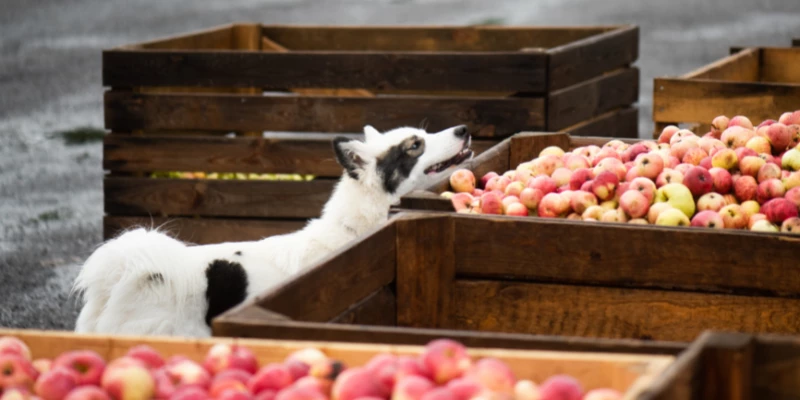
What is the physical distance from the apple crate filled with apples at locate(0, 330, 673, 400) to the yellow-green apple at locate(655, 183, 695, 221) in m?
1.57

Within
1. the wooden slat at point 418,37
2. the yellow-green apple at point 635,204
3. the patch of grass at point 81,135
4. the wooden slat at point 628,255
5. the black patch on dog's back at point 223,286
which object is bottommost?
the black patch on dog's back at point 223,286

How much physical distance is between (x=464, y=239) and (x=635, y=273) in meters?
0.51

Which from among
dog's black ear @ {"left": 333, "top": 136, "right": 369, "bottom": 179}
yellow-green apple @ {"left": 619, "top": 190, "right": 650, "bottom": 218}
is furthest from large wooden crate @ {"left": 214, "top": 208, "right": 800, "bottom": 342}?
dog's black ear @ {"left": 333, "top": 136, "right": 369, "bottom": 179}

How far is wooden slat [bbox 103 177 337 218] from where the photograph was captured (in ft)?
22.0

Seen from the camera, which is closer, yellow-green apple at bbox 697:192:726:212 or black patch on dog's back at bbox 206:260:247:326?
yellow-green apple at bbox 697:192:726:212

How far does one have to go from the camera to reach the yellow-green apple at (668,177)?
3579 mm

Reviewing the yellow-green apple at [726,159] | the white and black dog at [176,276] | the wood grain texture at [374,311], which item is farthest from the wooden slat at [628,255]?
the white and black dog at [176,276]

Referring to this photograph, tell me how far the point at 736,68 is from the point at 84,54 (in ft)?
37.8

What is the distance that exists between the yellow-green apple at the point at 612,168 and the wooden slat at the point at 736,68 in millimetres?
2520

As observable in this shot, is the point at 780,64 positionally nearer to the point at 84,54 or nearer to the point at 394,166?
the point at 394,166

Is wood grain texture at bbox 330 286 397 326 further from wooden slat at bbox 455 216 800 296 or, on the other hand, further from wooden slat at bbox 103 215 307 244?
wooden slat at bbox 103 215 307 244

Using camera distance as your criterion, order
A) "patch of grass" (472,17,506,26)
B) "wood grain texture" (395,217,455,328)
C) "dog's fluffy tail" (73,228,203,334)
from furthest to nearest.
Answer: "patch of grass" (472,17,506,26) < "dog's fluffy tail" (73,228,203,334) < "wood grain texture" (395,217,455,328)

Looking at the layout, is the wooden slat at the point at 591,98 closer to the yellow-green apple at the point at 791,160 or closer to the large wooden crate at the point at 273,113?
the large wooden crate at the point at 273,113

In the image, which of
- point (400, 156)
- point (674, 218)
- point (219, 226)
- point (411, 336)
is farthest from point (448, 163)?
point (411, 336)
